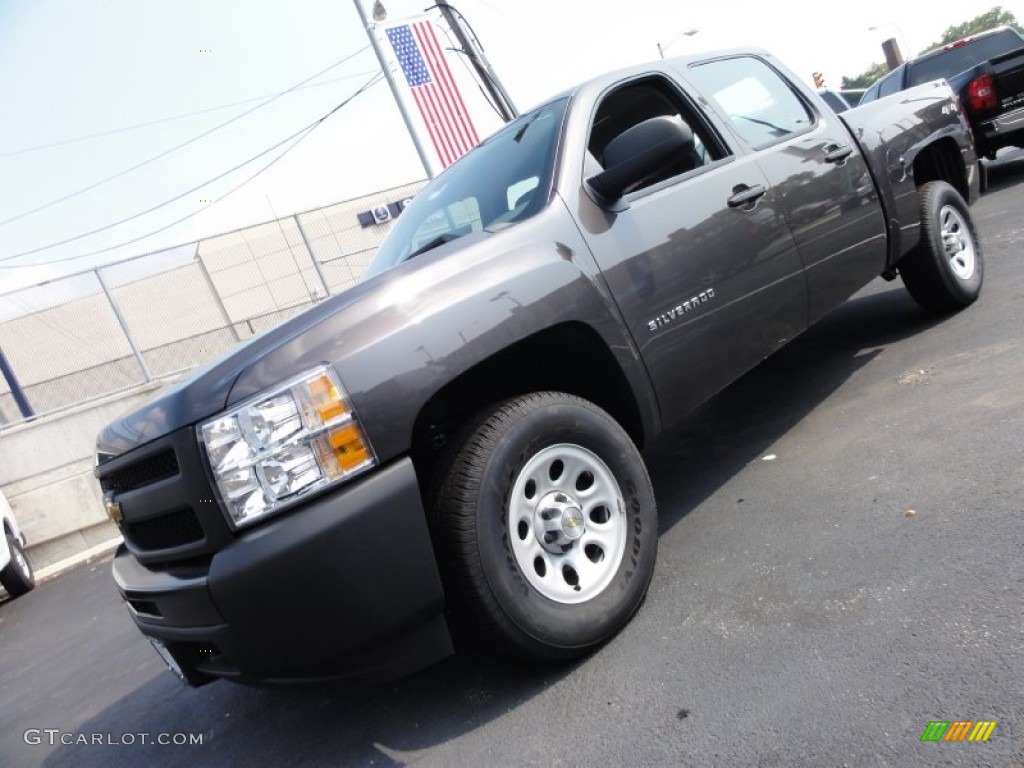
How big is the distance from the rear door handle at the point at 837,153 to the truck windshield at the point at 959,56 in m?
7.98

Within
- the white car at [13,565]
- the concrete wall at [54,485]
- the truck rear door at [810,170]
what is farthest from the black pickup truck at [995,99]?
the white car at [13,565]

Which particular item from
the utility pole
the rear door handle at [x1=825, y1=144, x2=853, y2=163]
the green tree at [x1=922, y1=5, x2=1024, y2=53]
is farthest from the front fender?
the green tree at [x1=922, y1=5, x2=1024, y2=53]

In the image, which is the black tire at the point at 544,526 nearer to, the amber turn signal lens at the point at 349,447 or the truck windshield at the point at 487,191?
the amber turn signal lens at the point at 349,447

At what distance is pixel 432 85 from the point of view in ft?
44.5

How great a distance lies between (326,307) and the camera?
92.6 inches

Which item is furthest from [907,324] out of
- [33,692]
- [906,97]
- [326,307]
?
[33,692]

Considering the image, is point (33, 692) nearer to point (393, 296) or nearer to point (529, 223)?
point (393, 296)

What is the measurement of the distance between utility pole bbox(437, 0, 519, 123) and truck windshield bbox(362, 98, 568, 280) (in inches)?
440

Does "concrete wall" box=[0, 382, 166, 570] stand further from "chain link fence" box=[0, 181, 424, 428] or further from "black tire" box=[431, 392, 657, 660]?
"black tire" box=[431, 392, 657, 660]

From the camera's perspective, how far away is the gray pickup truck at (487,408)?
2.01 metres

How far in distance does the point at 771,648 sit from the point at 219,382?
179cm

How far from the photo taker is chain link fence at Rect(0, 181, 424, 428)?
32.6ft

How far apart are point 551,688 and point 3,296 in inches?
411

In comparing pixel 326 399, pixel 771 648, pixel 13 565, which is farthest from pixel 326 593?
pixel 13 565
